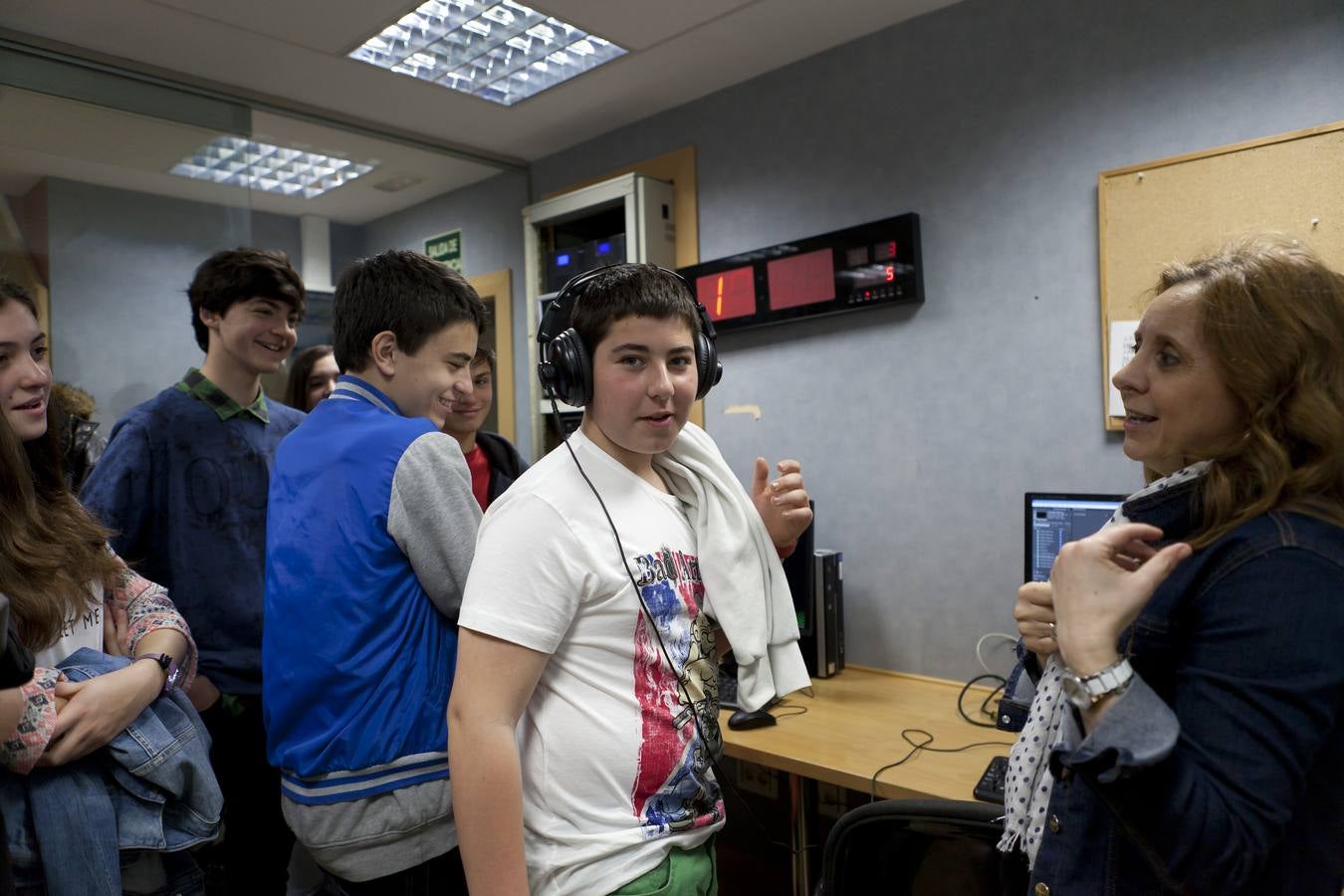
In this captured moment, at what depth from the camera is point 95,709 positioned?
42.5 inches

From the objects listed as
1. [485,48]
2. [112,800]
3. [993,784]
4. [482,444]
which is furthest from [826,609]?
[485,48]

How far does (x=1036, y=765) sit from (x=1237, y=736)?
0.27 m

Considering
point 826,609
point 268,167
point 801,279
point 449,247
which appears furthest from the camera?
point 449,247

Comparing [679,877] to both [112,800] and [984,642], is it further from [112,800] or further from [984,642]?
[984,642]

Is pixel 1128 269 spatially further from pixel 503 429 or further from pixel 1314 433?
pixel 503 429

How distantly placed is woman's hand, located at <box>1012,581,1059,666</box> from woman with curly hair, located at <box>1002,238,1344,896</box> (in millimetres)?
94

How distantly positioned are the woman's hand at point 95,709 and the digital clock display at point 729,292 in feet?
6.45

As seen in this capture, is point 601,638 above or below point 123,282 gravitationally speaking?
below

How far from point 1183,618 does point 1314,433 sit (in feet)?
0.71

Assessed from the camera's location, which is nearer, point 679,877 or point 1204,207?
point 679,877

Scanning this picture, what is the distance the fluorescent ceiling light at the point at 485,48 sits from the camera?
7.78ft

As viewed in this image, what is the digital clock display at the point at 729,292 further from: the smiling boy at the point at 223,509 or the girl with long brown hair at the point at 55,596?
the girl with long brown hair at the point at 55,596

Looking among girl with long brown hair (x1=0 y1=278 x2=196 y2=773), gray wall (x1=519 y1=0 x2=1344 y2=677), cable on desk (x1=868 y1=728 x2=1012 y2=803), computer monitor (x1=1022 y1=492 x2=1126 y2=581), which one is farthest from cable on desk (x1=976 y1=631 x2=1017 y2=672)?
girl with long brown hair (x1=0 y1=278 x2=196 y2=773)

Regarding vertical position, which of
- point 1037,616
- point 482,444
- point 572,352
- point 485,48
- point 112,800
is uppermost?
point 485,48
